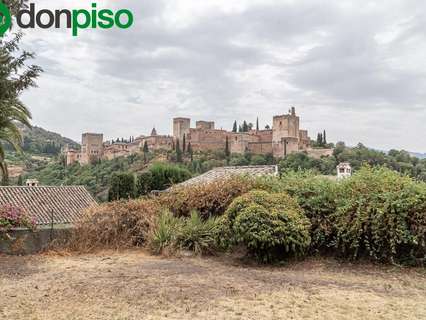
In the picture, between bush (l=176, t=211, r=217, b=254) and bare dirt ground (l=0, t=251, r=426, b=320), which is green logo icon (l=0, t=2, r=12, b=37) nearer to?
bare dirt ground (l=0, t=251, r=426, b=320)

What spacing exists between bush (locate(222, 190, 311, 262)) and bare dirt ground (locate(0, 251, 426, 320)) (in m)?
0.34

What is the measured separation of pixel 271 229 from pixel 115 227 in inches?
163

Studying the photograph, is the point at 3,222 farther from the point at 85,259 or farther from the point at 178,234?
the point at 178,234

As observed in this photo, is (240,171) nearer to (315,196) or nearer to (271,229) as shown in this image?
(315,196)

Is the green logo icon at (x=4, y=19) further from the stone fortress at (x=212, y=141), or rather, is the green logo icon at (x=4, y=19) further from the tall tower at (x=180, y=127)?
the tall tower at (x=180, y=127)

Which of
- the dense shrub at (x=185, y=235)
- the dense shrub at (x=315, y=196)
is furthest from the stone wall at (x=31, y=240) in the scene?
the dense shrub at (x=315, y=196)

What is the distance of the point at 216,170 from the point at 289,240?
1593 centimetres

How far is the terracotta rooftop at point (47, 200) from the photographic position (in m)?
23.6

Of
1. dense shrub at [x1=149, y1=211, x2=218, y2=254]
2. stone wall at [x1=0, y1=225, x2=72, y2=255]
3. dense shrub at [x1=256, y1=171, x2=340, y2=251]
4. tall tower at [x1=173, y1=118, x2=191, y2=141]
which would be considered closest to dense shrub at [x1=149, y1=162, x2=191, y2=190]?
stone wall at [x1=0, y1=225, x2=72, y2=255]

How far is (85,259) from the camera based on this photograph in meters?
8.58

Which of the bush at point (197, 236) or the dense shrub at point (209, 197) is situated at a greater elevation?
the dense shrub at point (209, 197)

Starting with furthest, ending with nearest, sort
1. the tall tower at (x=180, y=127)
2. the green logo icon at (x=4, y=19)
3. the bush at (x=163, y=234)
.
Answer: the tall tower at (x=180, y=127) → the bush at (x=163, y=234) → the green logo icon at (x=4, y=19)

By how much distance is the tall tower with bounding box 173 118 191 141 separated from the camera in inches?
4264

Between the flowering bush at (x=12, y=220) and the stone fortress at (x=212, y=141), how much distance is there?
7662 cm
